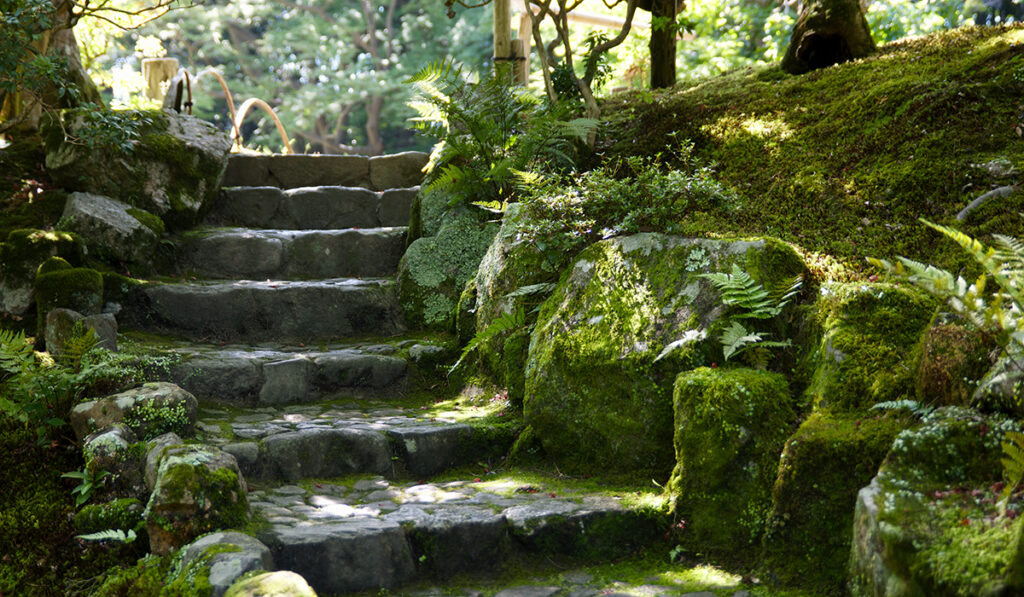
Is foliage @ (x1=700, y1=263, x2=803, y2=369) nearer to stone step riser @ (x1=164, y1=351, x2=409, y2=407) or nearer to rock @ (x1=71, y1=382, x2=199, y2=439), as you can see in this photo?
stone step riser @ (x1=164, y1=351, x2=409, y2=407)

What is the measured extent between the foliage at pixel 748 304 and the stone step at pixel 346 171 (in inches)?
228

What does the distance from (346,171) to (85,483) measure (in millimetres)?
6115

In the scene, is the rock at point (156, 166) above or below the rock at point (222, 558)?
above

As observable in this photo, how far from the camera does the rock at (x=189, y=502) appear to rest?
3.14 m

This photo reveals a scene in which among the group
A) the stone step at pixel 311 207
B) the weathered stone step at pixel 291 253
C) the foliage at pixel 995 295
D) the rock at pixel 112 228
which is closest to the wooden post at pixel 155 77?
the stone step at pixel 311 207

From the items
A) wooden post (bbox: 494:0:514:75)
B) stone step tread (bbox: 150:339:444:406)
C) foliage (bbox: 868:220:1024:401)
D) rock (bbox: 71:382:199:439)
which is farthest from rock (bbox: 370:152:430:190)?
foliage (bbox: 868:220:1024:401)

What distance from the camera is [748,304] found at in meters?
3.79

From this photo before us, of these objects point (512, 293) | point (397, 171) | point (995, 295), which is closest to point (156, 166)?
point (397, 171)

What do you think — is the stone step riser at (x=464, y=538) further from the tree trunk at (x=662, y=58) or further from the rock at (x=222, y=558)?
the tree trunk at (x=662, y=58)

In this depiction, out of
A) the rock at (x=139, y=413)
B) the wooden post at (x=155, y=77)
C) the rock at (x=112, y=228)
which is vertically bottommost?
the rock at (x=139, y=413)

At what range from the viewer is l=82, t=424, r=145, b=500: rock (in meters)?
3.54

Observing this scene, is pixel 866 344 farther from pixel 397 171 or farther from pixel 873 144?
pixel 397 171

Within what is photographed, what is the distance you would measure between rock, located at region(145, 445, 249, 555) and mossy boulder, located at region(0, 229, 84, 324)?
2.75m

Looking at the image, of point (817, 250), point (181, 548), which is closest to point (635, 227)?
point (817, 250)
